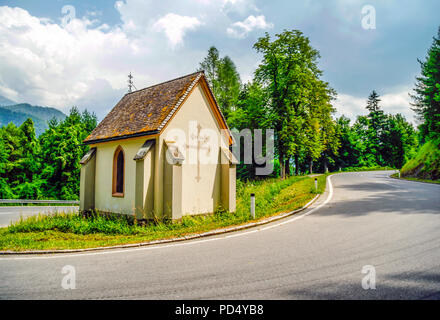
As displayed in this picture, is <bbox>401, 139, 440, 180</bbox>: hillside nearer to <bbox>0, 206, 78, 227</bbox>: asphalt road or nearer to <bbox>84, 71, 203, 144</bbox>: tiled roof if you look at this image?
<bbox>84, 71, 203, 144</bbox>: tiled roof

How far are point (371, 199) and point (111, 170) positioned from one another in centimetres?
1336

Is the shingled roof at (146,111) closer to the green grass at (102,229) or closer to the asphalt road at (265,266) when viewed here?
the green grass at (102,229)

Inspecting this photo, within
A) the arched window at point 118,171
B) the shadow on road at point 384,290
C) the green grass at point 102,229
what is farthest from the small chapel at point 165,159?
the shadow on road at point 384,290

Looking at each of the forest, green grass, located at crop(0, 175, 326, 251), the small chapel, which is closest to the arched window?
the small chapel

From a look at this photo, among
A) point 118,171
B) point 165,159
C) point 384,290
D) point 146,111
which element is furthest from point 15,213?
point 384,290

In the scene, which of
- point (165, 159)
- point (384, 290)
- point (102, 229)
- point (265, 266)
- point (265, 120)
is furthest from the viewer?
point (265, 120)

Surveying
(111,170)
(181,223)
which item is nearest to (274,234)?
(181,223)

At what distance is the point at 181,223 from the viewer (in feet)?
35.1

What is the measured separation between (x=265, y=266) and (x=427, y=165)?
2622 cm

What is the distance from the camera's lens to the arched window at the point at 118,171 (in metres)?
13.2

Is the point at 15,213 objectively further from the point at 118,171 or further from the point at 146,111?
the point at 146,111

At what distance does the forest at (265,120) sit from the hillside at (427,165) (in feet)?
3.40

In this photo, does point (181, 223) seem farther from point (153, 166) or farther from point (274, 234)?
point (274, 234)

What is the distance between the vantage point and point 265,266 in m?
4.87
